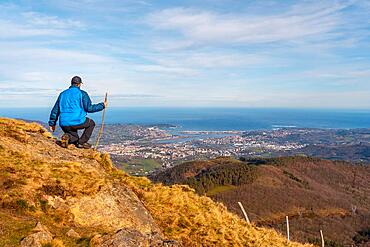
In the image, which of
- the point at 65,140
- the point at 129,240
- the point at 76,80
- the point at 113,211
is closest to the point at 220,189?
the point at 65,140

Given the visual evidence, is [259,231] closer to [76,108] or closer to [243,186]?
[76,108]

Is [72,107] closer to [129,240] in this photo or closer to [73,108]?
[73,108]

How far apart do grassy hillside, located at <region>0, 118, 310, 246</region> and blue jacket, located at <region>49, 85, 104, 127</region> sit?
5.06 ft

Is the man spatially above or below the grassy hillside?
above

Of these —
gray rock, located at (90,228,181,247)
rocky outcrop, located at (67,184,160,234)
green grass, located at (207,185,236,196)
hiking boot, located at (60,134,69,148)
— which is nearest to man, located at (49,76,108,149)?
hiking boot, located at (60,134,69,148)

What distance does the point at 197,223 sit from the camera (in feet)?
46.8

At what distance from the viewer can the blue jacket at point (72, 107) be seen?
1544cm

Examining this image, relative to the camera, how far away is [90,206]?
1211 centimetres

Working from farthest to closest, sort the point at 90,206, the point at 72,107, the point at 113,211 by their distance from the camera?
the point at 72,107 < the point at 113,211 < the point at 90,206

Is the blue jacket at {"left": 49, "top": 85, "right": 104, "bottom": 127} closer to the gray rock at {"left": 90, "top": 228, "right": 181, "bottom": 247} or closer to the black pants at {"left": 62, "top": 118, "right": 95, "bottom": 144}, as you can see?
the black pants at {"left": 62, "top": 118, "right": 95, "bottom": 144}

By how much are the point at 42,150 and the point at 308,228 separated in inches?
5341

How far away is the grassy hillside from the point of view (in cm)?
991

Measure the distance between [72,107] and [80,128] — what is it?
1.26 meters

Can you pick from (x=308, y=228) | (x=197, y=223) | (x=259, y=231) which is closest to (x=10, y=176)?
(x=197, y=223)
